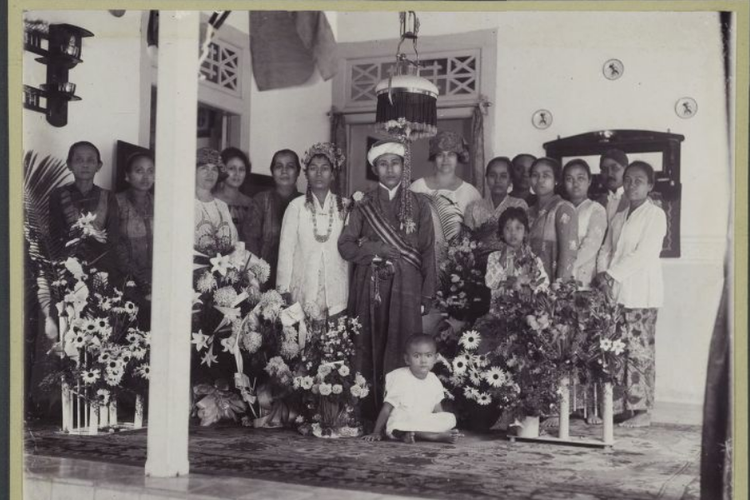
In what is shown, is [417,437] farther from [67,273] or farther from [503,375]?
[67,273]

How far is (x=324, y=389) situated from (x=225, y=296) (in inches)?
33.1

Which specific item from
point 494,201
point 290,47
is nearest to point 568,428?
point 494,201

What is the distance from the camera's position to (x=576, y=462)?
4922mm

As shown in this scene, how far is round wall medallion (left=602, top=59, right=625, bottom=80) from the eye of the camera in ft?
17.2

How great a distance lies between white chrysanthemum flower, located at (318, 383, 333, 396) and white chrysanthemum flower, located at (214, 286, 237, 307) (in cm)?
77

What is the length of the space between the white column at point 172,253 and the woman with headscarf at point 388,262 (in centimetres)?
150

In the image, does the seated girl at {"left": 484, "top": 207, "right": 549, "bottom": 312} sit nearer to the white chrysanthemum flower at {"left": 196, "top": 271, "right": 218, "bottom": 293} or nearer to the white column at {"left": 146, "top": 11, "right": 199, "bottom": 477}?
the white chrysanthemum flower at {"left": 196, "top": 271, "right": 218, "bottom": 293}

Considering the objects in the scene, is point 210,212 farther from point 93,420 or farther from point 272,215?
point 93,420

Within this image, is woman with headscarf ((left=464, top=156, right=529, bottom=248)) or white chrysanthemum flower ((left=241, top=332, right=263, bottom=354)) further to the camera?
woman with headscarf ((left=464, top=156, right=529, bottom=248))

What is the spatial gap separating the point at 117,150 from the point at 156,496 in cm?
225

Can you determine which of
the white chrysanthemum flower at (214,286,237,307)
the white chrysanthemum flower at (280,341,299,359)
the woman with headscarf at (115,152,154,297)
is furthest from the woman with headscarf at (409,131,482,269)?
the woman with headscarf at (115,152,154,297)

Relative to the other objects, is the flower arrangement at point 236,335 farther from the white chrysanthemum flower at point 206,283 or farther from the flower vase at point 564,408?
the flower vase at point 564,408

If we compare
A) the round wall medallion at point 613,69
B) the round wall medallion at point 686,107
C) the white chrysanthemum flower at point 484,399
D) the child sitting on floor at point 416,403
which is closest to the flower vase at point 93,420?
the child sitting on floor at point 416,403

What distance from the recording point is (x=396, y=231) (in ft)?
19.3
